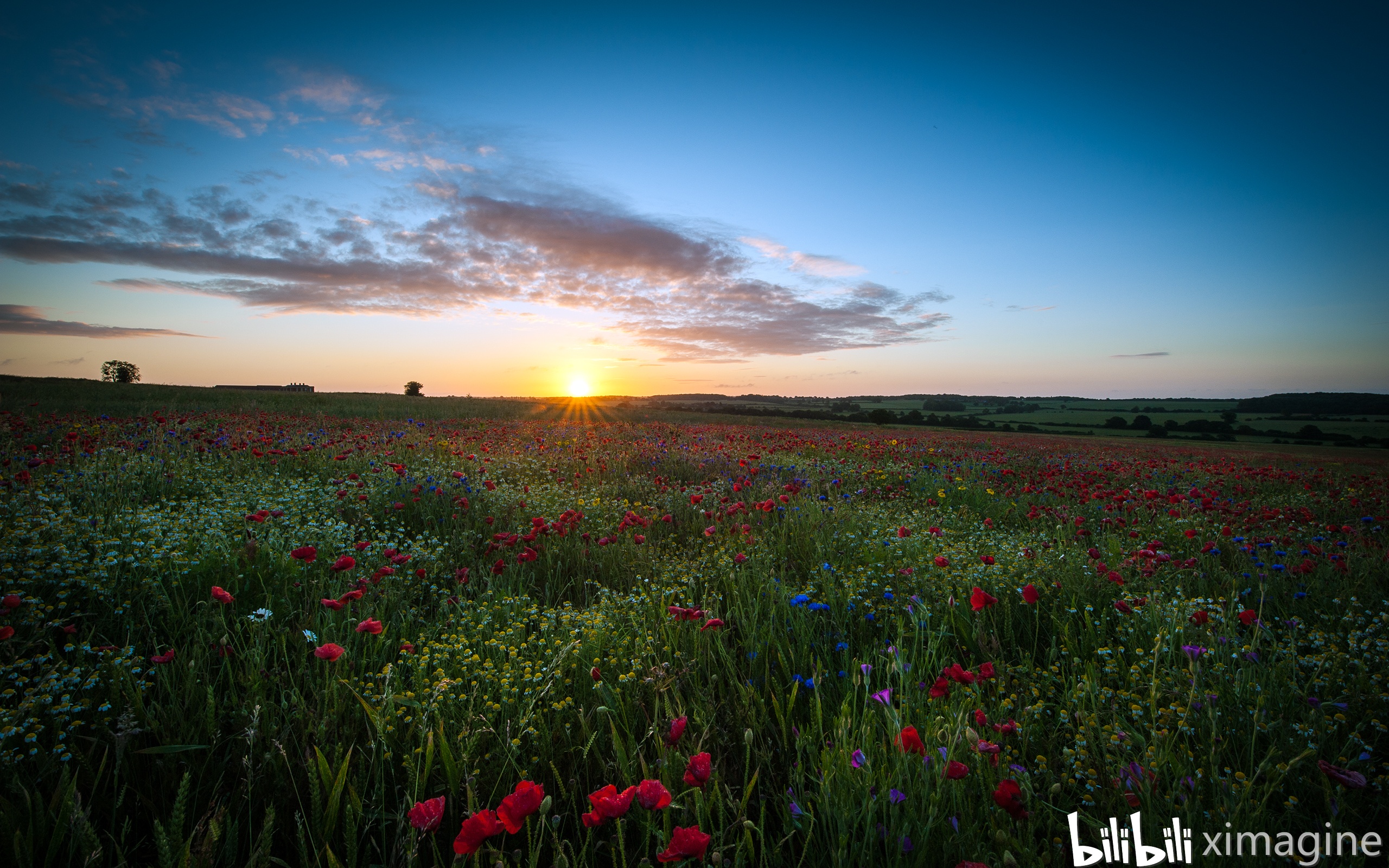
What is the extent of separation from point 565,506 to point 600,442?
528cm

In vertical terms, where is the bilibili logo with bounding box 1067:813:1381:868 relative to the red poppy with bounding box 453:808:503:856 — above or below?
below

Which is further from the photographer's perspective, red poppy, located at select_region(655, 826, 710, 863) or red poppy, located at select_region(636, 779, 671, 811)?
red poppy, located at select_region(636, 779, 671, 811)

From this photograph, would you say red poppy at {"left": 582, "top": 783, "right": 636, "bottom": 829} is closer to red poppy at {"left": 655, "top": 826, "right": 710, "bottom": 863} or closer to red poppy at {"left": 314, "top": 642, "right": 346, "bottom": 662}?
red poppy at {"left": 655, "top": 826, "right": 710, "bottom": 863}

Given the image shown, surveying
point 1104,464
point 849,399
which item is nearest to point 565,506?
point 1104,464

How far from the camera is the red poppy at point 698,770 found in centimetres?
148

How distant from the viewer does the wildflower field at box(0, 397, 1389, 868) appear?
1695mm

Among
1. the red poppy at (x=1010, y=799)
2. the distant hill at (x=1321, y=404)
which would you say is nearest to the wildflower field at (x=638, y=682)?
the red poppy at (x=1010, y=799)

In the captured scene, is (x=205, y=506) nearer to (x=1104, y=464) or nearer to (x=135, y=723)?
(x=135, y=723)

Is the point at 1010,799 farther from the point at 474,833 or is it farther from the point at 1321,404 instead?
the point at 1321,404

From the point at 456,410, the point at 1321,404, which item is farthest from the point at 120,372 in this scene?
the point at 1321,404

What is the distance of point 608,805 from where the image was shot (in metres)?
1.30

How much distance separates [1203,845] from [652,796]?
1.75 metres

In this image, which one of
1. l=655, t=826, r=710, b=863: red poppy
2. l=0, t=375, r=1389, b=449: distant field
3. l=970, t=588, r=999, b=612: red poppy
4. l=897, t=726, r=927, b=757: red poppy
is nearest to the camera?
l=655, t=826, r=710, b=863: red poppy

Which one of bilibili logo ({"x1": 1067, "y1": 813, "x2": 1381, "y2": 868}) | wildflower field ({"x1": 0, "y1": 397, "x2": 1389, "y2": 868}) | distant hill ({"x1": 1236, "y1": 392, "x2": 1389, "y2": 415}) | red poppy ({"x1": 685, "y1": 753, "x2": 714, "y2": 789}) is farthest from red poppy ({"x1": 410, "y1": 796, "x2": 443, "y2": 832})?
distant hill ({"x1": 1236, "y1": 392, "x2": 1389, "y2": 415})
